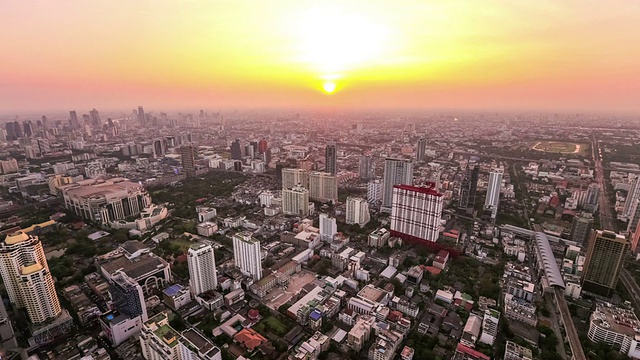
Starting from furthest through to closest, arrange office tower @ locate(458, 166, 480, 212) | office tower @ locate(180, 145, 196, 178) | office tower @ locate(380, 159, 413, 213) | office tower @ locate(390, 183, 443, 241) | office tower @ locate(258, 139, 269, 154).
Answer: office tower @ locate(258, 139, 269, 154) < office tower @ locate(180, 145, 196, 178) < office tower @ locate(380, 159, 413, 213) < office tower @ locate(458, 166, 480, 212) < office tower @ locate(390, 183, 443, 241)

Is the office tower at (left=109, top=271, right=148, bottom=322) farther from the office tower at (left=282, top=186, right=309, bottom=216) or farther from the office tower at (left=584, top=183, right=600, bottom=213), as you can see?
the office tower at (left=584, top=183, right=600, bottom=213)

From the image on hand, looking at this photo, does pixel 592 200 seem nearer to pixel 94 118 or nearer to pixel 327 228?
pixel 327 228

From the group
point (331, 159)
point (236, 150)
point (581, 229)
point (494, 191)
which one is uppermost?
point (331, 159)

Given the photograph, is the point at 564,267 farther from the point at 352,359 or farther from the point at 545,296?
the point at 352,359

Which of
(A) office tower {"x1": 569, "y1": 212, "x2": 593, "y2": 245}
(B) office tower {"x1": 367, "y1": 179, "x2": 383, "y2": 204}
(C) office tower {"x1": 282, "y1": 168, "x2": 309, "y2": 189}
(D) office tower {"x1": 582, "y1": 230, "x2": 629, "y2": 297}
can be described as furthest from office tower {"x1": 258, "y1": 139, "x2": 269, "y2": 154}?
(D) office tower {"x1": 582, "y1": 230, "x2": 629, "y2": 297}

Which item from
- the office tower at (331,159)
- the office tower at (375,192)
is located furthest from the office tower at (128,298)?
the office tower at (331,159)

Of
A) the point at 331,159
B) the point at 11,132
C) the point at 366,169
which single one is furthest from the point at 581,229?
the point at 11,132
